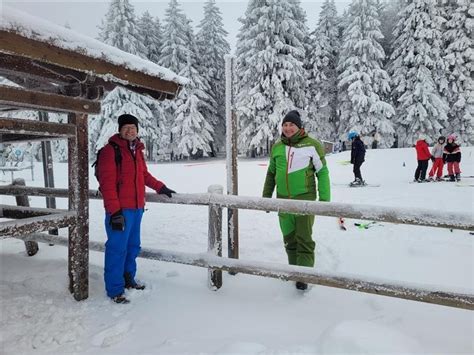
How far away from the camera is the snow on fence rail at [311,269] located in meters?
2.99

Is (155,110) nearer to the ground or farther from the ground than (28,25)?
farther from the ground

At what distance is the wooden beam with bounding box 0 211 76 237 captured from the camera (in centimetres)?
Answer: 347

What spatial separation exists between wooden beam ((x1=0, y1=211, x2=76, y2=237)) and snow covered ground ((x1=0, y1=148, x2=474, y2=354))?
882mm

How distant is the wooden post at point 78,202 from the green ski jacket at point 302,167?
229cm

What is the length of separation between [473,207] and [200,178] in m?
11.1

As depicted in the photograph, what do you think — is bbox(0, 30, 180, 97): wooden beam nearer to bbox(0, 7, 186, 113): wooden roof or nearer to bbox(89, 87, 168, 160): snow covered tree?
bbox(0, 7, 186, 113): wooden roof

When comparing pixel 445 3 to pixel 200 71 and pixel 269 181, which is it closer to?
pixel 200 71

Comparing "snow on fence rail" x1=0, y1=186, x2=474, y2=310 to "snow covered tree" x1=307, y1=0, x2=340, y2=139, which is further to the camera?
"snow covered tree" x1=307, y1=0, x2=340, y2=139

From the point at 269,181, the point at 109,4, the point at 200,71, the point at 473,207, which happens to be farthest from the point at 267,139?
the point at 269,181

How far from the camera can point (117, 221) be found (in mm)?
3779

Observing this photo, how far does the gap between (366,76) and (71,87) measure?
1102 inches

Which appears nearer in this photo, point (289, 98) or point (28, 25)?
point (28, 25)

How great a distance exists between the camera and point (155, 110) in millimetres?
30719

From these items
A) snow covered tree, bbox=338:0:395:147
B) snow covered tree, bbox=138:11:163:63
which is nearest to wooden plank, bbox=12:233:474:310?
snow covered tree, bbox=338:0:395:147
